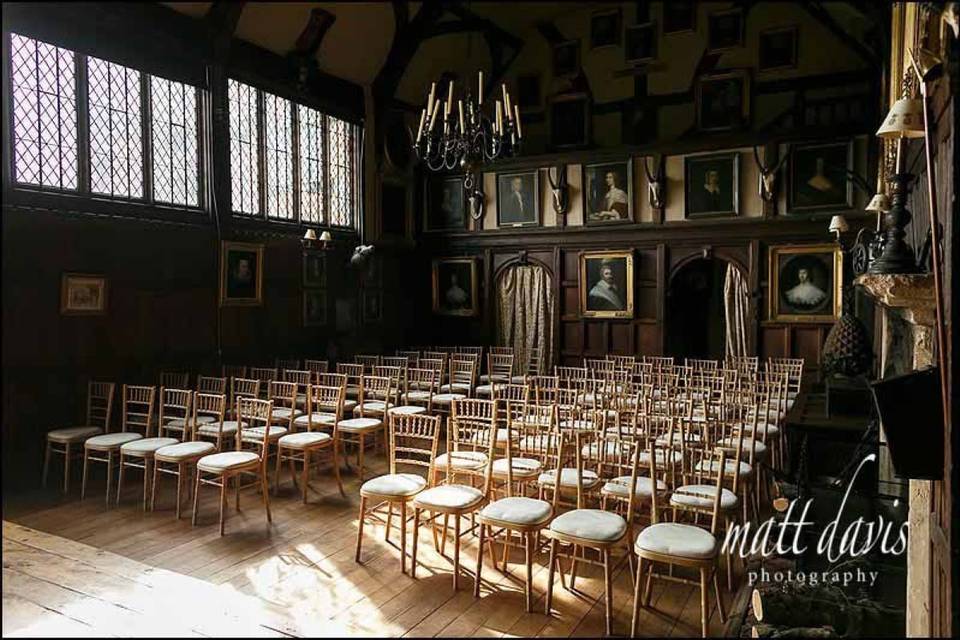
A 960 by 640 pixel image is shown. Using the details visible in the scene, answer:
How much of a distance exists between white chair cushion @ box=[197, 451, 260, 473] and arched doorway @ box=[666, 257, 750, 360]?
7942 millimetres

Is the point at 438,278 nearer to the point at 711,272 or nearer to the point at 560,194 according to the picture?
the point at 560,194

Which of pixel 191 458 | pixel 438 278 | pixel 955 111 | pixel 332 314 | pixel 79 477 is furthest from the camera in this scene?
pixel 438 278

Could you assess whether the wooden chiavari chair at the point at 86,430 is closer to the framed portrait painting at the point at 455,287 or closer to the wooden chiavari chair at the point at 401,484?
the wooden chiavari chair at the point at 401,484

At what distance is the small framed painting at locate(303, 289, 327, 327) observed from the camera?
10258mm

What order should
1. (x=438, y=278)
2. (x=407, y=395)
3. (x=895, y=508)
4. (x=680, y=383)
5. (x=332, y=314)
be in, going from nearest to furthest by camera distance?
(x=895, y=508)
(x=407, y=395)
(x=680, y=383)
(x=332, y=314)
(x=438, y=278)

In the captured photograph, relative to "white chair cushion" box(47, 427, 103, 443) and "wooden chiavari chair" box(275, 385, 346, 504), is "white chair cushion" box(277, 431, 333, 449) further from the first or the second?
"white chair cushion" box(47, 427, 103, 443)

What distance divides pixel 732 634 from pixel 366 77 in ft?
10.8

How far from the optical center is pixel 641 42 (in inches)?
81.0

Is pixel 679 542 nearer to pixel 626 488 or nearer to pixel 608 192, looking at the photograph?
pixel 626 488

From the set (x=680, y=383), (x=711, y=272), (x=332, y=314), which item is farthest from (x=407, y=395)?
(x=711, y=272)

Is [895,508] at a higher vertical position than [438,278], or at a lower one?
lower

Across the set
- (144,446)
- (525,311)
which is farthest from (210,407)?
(525,311)

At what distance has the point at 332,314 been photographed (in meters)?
10.8

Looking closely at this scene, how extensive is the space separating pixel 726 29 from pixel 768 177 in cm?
897
